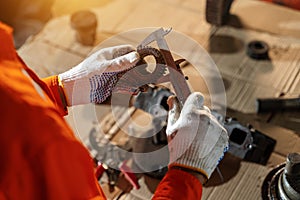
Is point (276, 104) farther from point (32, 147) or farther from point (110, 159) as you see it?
point (32, 147)

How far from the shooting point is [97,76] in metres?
1.39

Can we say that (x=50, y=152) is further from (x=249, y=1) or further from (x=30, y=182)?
(x=249, y=1)

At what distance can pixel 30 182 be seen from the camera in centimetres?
85

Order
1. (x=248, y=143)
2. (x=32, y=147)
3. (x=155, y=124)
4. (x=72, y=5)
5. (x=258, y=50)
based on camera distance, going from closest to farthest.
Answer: (x=32, y=147), (x=248, y=143), (x=155, y=124), (x=258, y=50), (x=72, y=5)

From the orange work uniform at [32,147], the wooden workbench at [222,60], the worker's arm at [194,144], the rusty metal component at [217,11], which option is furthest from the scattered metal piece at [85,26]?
the orange work uniform at [32,147]

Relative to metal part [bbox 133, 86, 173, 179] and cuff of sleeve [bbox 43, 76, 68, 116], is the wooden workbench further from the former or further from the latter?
cuff of sleeve [bbox 43, 76, 68, 116]

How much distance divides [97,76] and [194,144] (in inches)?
13.9

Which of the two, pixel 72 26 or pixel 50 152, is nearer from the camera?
pixel 50 152

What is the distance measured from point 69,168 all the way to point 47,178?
41 mm

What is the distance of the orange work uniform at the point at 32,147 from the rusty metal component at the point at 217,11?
1.26 metres

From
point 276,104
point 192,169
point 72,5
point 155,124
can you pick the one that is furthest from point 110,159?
point 72,5

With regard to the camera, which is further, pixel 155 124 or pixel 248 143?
pixel 155 124

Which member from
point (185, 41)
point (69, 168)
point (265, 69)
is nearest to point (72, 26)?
point (185, 41)

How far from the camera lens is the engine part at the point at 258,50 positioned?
1.92 m
